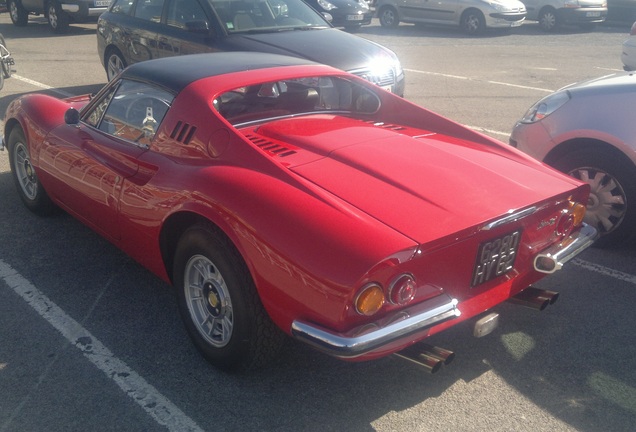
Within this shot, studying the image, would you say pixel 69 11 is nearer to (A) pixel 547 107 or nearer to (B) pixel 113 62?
(B) pixel 113 62

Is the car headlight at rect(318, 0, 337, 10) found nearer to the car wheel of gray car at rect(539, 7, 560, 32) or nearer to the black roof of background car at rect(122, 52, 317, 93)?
the car wheel of gray car at rect(539, 7, 560, 32)

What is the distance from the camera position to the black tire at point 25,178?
5.56m

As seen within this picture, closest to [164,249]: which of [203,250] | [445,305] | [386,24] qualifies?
[203,250]

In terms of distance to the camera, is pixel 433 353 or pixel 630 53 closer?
pixel 433 353

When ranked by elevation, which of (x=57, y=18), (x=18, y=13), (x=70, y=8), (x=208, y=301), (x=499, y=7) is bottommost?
(x=18, y=13)

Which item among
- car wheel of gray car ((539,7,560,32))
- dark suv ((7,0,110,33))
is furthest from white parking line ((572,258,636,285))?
car wheel of gray car ((539,7,560,32))

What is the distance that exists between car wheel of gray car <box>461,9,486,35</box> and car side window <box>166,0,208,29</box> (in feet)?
36.5

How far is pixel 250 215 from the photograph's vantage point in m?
3.33

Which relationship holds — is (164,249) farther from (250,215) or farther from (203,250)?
(250,215)

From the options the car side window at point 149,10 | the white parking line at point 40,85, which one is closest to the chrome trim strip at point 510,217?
the car side window at point 149,10

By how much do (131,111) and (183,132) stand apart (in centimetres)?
66

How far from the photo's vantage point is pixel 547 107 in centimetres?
552

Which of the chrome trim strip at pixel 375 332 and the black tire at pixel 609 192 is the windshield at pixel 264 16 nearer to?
the black tire at pixel 609 192

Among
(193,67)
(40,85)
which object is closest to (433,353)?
(193,67)
